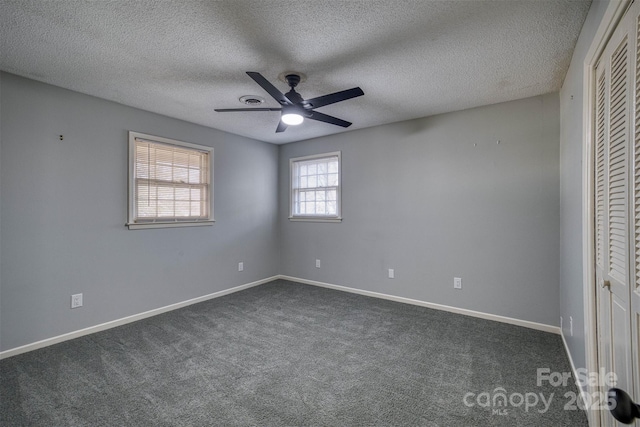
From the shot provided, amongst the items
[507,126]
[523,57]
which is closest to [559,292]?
[507,126]

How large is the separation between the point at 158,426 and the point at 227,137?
356 cm

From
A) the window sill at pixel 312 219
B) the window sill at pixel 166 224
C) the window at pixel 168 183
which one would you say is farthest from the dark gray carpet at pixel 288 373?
the window sill at pixel 312 219

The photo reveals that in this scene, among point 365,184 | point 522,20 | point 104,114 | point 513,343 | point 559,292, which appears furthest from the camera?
point 365,184

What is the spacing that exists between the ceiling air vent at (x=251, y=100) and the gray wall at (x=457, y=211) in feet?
5.33

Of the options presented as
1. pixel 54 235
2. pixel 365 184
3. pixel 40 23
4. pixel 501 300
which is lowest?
pixel 501 300

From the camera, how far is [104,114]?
3.05m

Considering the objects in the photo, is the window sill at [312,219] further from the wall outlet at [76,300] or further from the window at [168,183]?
the wall outlet at [76,300]

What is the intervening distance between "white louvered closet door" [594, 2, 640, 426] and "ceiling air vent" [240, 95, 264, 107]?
8.62 ft

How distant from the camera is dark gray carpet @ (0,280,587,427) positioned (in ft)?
5.75

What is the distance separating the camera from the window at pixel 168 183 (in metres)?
3.32

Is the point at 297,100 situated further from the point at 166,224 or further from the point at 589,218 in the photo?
the point at 166,224

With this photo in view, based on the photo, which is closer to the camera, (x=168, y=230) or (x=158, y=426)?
(x=158, y=426)

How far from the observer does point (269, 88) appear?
2.14 meters

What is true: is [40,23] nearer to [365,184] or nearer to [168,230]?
[168,230]
